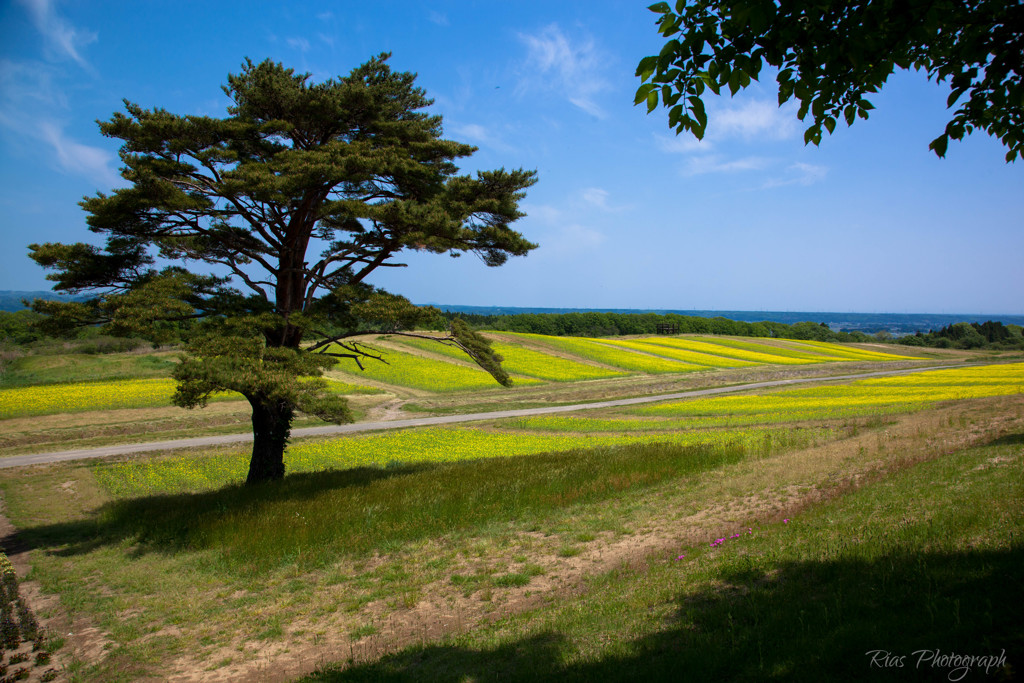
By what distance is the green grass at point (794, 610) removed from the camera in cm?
367

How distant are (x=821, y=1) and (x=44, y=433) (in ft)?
95.5

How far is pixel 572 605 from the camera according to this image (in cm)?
604

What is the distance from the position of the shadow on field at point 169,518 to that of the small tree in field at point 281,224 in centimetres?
140

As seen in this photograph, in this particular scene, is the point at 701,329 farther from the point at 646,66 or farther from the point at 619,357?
the point at 646,66

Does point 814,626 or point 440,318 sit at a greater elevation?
point 440,318

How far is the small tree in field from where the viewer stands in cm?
1137

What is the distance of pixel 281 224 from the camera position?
1348cm

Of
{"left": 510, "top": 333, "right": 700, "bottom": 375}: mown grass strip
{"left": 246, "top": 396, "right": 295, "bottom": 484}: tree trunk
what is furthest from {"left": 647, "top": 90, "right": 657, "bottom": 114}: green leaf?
{"left": 510, "top": 333, "right": 700, "bottom": 375}: mown grass strip

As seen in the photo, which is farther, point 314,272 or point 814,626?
point 314,272

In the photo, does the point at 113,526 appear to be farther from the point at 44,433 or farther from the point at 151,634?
the point at 44,433

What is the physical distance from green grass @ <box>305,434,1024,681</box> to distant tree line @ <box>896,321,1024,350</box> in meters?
113

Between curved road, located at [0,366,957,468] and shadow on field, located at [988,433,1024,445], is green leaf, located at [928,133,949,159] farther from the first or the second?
curved road, located at [0,366,957,468]

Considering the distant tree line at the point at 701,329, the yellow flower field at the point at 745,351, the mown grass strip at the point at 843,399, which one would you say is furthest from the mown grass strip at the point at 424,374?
the distant tree line at the point at 701,329

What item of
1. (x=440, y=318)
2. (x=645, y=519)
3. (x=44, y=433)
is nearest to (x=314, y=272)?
(x=440, y=318)
